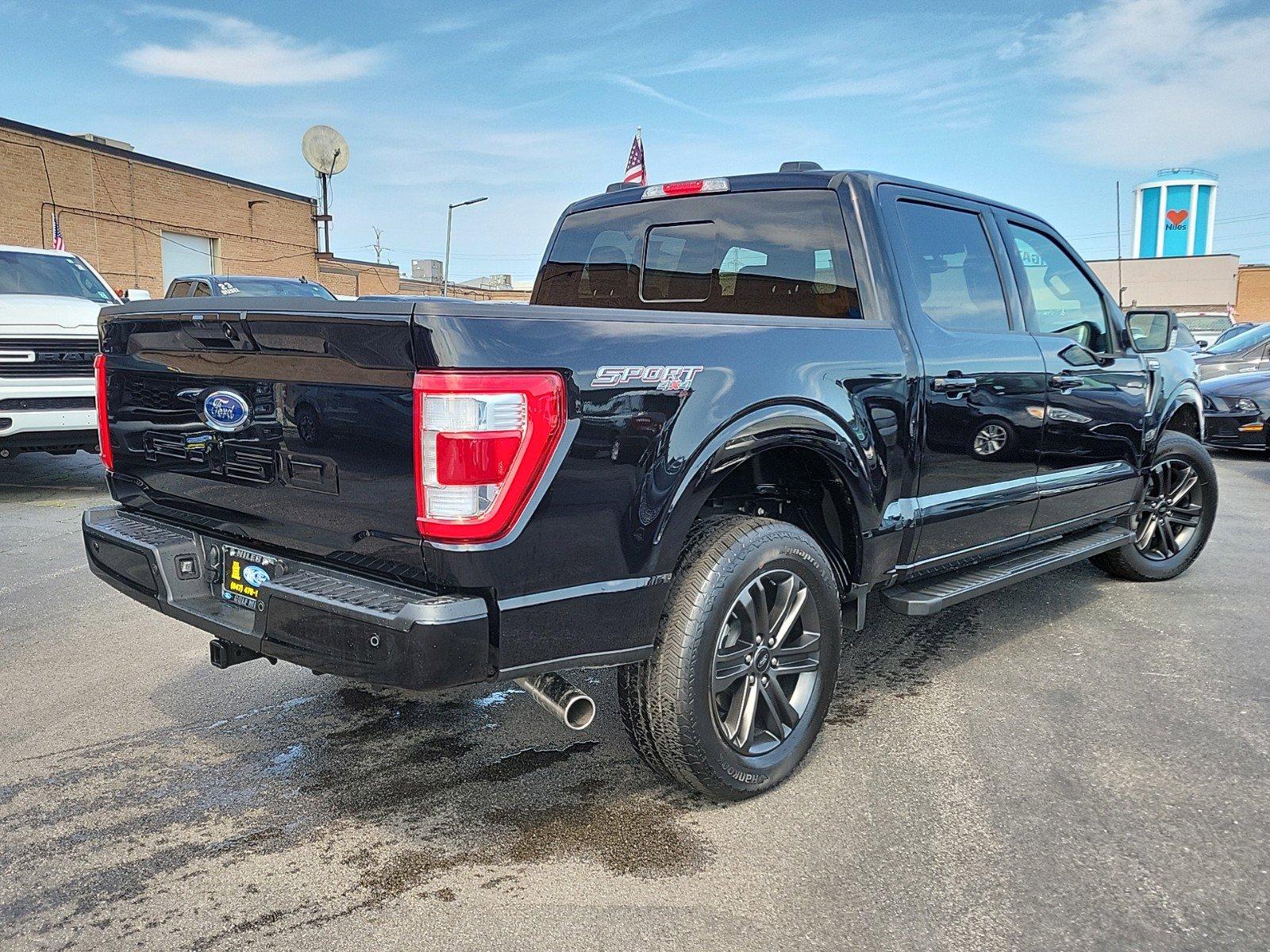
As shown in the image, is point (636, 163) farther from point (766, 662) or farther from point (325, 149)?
point (325, 149)

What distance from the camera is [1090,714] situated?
3688 millimetres

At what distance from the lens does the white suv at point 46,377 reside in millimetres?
7598

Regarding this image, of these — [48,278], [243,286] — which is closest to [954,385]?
[48,278]

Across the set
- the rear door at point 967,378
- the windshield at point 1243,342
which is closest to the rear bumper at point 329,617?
the rear door at point 967,378

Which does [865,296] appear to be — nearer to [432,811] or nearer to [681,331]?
[681,331]

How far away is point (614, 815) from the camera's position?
290cm

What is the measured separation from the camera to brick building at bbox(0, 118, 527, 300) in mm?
22609

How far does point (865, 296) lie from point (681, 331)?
3.56ft

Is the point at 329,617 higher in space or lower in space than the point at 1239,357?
lower

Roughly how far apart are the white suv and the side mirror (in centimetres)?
727

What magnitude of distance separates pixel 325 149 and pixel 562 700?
1108 inches

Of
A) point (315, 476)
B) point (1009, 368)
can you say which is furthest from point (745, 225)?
point (315, 476)

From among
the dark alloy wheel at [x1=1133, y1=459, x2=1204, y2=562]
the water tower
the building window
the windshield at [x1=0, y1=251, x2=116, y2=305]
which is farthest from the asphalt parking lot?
the water tower

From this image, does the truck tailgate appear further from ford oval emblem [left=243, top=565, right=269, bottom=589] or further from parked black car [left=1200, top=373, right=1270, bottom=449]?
parked black car [left=1200, top=373, right=1270, bottom=449]
